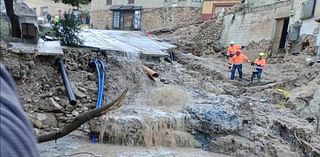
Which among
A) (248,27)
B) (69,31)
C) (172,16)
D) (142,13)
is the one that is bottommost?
(69,31)

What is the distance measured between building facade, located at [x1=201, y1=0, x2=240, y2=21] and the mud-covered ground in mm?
14610

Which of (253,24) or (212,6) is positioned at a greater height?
(212,6)

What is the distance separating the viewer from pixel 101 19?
85.6 feet

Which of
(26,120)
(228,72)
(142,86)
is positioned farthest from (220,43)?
(26,120)

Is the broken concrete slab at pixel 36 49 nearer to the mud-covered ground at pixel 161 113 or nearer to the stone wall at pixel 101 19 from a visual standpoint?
the mud-covered ground at pixel 161 113

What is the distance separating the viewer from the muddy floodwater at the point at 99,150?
16.4 ft

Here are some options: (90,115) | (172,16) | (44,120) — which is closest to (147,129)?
(44,120)

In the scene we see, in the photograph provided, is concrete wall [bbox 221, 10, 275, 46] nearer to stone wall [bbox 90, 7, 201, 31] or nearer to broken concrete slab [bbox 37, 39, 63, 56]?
stone wall [bbox 90, 7, 201, 31]

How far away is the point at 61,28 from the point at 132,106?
9.32ft

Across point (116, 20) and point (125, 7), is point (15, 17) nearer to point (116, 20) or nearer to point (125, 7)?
point (125, 7)

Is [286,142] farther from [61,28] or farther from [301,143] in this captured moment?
[61,28]

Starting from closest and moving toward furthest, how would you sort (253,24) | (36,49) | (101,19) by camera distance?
1. (36,49)
2. (253,24)
3. (101,19)

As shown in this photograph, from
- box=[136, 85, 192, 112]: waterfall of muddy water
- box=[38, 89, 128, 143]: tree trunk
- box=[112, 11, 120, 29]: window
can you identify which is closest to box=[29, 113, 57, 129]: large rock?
box=[136, 85, 192, 112]: waterfall of muddy water

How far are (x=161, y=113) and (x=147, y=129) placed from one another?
635 millimetres
